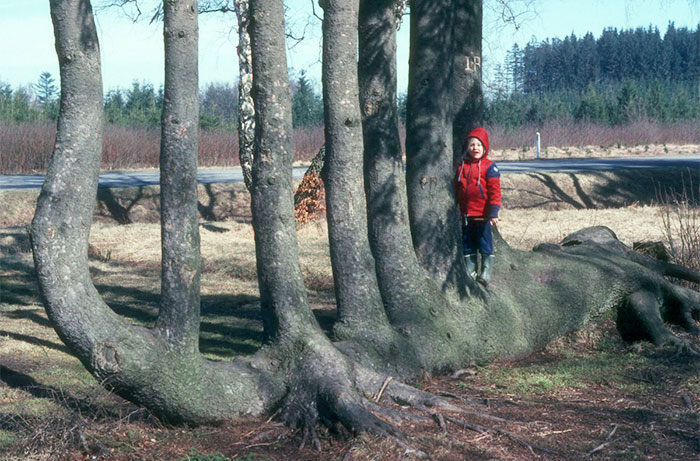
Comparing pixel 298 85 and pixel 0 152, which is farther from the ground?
pixel 298 85

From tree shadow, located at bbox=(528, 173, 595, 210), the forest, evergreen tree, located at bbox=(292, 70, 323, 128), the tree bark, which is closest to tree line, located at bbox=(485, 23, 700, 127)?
the forest

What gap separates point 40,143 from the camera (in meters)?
26.9

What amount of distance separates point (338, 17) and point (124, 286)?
5514mm

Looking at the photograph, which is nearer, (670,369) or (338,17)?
(338,17)

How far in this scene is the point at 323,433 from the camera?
4.59 m

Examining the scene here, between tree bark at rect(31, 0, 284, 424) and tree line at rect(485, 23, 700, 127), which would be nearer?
tree bark at rect(31, 0, 284, 424)

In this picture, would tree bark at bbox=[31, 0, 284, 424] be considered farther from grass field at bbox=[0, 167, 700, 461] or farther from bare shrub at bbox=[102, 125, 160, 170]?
bare shrub at bbox=[102, 125, 160, 170]

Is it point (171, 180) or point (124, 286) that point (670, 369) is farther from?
point (124, 286)

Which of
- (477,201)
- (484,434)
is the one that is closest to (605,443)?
(484,434)

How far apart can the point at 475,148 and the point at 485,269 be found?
101 cm

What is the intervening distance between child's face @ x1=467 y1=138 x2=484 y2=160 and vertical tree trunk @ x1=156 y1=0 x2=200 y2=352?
9.43ft

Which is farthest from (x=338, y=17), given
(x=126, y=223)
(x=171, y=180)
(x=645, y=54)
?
(x=645, y=54)

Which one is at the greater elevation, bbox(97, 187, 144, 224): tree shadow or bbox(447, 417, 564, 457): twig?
bbox(97, 187, 144, 224): tree shadow

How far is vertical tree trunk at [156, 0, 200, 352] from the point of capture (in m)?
4.48
